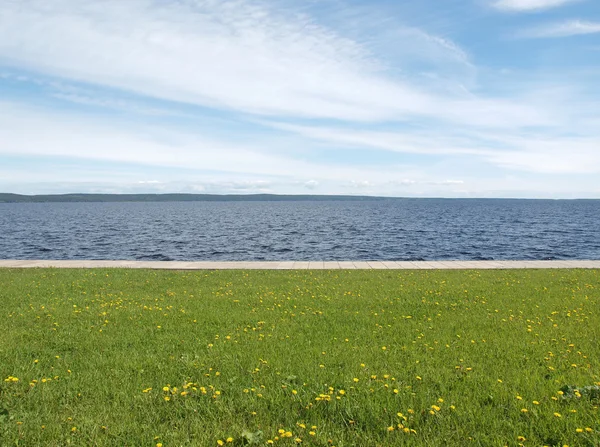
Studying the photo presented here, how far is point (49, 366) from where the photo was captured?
7.00 m

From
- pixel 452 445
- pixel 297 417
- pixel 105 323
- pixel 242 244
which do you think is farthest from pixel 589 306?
pixel 242 244

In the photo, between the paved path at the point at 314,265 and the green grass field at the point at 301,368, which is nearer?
the green grass field at the point at 301,368

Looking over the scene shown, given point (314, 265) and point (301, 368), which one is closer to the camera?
point (301, 368)

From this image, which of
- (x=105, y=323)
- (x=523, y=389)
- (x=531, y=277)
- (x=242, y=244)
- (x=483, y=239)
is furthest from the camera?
(x=483, y=239)

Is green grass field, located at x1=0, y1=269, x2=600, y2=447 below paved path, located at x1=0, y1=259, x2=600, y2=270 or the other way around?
the other way around

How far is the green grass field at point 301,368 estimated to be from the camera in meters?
5.08

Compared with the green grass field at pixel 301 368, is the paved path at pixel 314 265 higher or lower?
lower

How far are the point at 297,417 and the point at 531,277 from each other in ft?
40.7

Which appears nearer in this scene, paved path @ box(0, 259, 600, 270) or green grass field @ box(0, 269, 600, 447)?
green grass field @ box(0, 269, 600, 447)

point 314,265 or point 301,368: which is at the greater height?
point 301,368

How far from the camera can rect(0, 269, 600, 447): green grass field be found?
5.08 metres

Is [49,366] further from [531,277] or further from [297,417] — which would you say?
[531,277]

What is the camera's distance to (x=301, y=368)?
6.78 meters

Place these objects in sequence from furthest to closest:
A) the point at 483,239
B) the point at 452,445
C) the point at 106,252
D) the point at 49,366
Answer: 1. the point at 483,239
2. the point at 106,252
3. the point at 49,366
4. the point at 452,445
